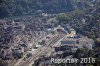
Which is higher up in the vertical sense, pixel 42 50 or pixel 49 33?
pixel 42 50

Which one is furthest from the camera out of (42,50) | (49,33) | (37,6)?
(37,6)

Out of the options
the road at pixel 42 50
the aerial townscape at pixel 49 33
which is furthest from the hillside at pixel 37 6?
the road at pixel 42 50

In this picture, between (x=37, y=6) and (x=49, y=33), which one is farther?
(x=37, y=6)

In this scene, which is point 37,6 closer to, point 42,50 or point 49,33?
point 49,33

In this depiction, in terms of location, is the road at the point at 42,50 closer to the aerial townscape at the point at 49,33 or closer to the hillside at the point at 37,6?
the aerial townscape at the point at 49,33

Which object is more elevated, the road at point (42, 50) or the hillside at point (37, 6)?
the road at point (42, 50)

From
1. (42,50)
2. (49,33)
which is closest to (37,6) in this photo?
(49,33)

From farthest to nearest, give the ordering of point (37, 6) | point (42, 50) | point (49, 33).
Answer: point (37, 6) < point (49, 33) < point (42, 50)

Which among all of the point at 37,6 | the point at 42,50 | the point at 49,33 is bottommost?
the point at 37,6

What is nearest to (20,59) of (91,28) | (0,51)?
(0,51)

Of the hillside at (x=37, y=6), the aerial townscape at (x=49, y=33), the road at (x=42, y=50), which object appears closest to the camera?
the aerial townscape at (x=49, y=33)
